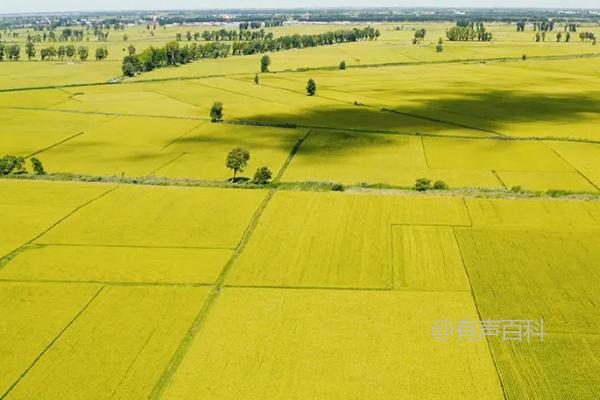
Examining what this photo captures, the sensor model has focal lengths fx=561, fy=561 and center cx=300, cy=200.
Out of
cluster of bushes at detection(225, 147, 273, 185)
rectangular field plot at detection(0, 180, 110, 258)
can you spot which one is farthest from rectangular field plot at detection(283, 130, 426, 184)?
rectangular field plot at detection(0, 180, 110, 258)

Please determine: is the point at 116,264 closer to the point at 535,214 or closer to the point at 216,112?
the point at 535,214

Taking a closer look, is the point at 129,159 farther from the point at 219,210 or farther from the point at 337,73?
the point at 337,73

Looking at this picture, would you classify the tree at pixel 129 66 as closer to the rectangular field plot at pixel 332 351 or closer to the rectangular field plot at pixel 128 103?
the rectangular field plot at pixel 128 103

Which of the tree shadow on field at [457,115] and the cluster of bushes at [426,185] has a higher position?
the tree shadow on field at [457,115]

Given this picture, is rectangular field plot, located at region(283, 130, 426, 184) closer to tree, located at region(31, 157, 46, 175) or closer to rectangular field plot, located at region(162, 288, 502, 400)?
tree, located at region(31, 157, 46, 175)

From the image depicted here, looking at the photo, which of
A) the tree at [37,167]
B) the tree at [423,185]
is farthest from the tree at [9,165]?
the tree at [423,185]

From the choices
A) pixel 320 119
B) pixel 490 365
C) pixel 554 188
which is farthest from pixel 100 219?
pixel 320 119
